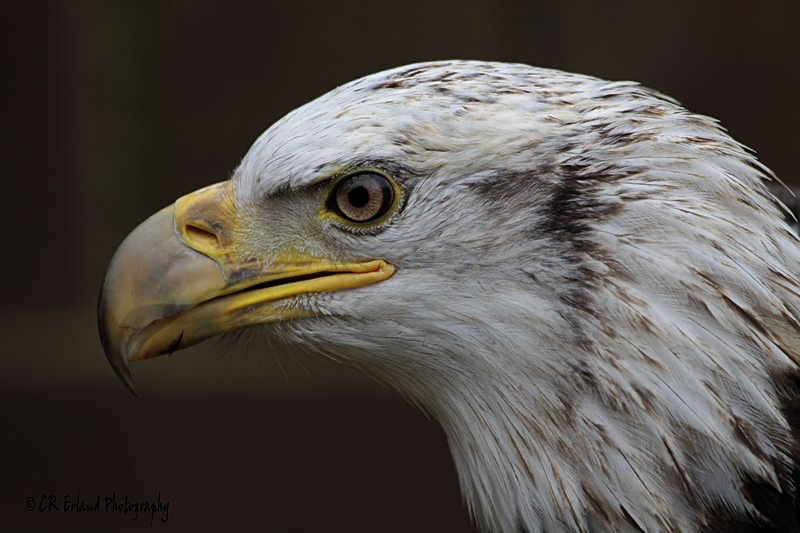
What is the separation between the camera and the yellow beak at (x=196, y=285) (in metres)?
1.93

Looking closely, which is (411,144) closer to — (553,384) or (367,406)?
(553,384)


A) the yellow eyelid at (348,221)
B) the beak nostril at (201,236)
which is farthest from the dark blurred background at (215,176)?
the yellow eyelid at (348,221)

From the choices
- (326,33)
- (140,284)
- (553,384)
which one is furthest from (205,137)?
(553,384)

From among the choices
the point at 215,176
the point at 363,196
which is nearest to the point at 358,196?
the point at 363,196

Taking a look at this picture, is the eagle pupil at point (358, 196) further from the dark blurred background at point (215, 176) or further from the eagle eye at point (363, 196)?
the dark blurred background at point (215, 176)

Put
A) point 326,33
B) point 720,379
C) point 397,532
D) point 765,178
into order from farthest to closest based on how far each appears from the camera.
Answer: point 397,532
point 326,33
point 765,178
point 720,379

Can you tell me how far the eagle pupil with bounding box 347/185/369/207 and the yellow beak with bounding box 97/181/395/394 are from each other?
12cm

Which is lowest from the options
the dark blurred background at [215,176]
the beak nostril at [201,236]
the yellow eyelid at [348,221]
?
the dark blurred background at [215,176]

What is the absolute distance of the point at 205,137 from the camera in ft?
13.3

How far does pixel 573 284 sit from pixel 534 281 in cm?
7

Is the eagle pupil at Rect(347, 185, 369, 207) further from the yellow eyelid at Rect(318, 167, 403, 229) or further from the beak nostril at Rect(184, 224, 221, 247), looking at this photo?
the beak nostril at Rect(184, 224, 221, 247)

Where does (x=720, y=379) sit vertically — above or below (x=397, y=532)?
above

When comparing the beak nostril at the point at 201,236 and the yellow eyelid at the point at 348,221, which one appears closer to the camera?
the yellow eyelid at the point at 348,221

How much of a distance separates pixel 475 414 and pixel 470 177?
0.46 meters
